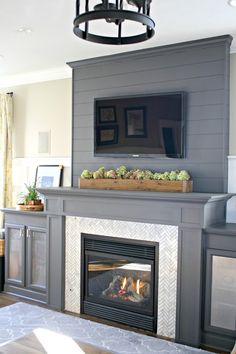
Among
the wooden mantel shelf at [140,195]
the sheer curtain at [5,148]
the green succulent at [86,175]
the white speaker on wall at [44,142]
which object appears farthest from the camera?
the sheer curtain at [5,148]

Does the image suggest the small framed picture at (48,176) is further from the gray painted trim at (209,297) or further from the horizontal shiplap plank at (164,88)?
the gray painted trim at (209,297)

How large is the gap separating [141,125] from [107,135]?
0.43m

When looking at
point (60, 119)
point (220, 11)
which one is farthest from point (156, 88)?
point (60, 119)

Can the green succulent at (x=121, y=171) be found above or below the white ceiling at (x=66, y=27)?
below

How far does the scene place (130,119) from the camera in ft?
13.2

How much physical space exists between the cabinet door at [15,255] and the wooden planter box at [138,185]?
1.05 metres

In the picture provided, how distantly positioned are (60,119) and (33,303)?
220 centimetres

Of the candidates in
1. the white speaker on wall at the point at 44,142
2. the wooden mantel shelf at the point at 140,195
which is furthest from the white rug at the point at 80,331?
the white speaker on wall at the point at 44,142

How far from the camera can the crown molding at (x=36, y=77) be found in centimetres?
480

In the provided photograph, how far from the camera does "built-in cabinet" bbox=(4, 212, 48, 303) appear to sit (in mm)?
4316

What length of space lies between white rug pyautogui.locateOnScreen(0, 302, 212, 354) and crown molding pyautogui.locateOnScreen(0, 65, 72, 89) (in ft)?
8.97

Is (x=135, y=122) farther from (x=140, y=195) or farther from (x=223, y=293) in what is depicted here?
(x=223, y=293)

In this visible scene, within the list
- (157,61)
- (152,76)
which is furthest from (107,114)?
(157,61)

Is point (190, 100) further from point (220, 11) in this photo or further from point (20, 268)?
point (20, 268)
